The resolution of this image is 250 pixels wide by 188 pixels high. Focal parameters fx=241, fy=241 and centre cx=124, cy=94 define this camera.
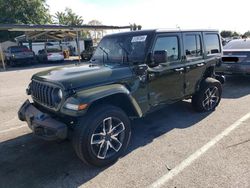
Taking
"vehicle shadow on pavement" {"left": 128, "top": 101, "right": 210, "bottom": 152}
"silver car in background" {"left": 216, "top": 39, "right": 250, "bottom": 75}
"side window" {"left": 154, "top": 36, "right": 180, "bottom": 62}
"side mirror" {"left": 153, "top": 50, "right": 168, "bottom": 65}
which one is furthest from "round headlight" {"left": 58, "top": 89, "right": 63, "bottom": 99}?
"silver car in background" {"left": 216, "top": 39, "right": 250, "bottom": 75}

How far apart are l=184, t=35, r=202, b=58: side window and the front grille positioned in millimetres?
2834

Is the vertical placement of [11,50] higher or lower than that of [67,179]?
higher

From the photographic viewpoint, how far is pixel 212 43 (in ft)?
19.1

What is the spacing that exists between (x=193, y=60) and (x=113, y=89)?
2.38 metres

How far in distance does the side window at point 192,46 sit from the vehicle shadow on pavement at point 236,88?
98.4 inches

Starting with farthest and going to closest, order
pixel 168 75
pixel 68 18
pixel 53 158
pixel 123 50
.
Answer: pixel 68 18 → pixel 168 75 → pixel 123 50 → pixel 53 158

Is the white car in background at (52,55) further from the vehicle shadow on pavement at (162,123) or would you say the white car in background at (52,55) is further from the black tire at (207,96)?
the black tire at (207,96)

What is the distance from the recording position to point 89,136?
3.33 meters

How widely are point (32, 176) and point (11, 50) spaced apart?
2003 centimetres

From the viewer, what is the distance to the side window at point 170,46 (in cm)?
436

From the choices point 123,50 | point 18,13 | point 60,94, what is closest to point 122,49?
point 123,50

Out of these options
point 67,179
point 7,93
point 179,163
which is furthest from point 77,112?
point 7,93

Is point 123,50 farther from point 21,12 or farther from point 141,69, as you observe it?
point 21,12

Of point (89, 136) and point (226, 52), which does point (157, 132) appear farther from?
point (226, 52)
